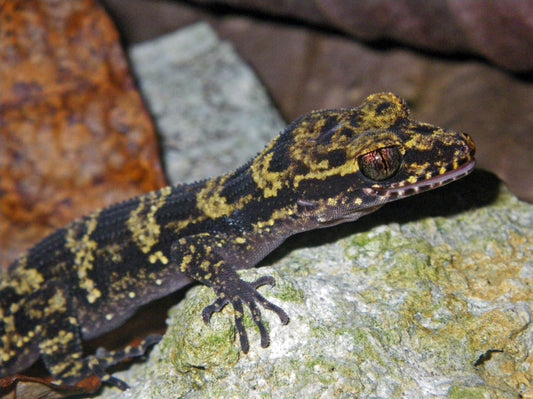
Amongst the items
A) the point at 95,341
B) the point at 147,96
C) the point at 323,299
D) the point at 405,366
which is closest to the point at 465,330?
the point at 405,366

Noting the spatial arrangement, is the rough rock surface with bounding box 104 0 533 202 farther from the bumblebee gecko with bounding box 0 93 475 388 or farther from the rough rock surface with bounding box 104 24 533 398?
the bumblebee gecko with bounding box 0 93 475 388

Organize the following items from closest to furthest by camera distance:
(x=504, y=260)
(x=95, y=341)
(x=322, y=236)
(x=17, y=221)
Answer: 1. (x=504, y=260)
2. (x=322, y=236)
3. (x=95, y=341)
4. (x=17, y=221)

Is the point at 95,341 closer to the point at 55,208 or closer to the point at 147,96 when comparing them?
the point at 55,208

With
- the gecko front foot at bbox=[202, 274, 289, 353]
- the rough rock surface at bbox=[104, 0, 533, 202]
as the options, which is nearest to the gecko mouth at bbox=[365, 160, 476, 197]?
the gecko front foot at bbox=[202, 274, 289, 353]

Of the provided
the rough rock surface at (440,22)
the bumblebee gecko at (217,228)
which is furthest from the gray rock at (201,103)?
the bumblebee gecko at (217,228)

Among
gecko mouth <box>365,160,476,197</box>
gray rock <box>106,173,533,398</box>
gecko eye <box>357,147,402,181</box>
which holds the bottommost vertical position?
gray rock <box>106,173,533,398</box>

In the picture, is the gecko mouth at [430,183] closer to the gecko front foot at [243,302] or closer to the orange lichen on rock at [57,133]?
the gecko front foot at [243,302]
